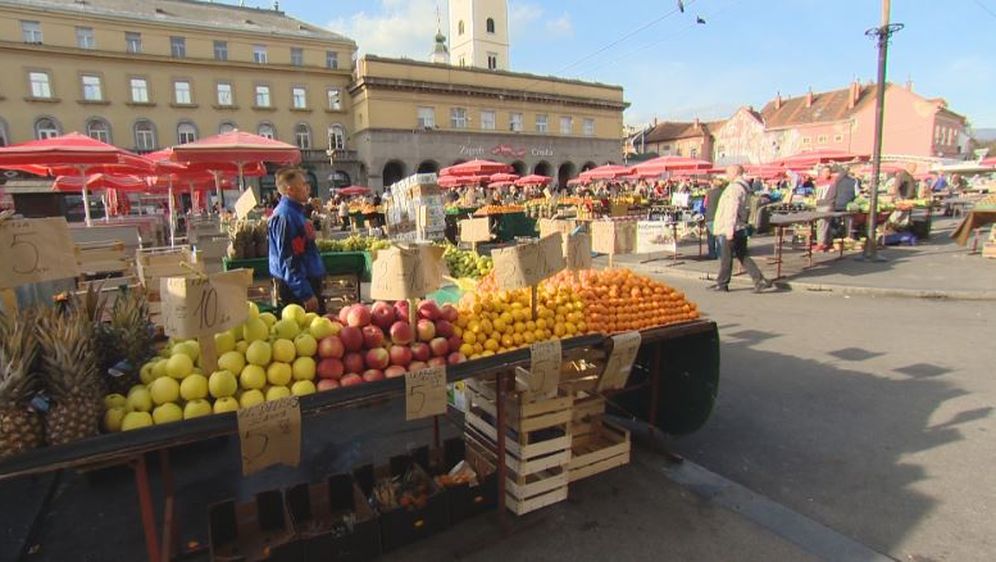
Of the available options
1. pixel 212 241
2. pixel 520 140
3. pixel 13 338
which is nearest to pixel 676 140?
pixel 520 140

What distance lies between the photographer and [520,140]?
47688 millimetres

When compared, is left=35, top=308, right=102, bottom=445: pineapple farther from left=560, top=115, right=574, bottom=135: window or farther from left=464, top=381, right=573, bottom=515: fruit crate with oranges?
left=560, top=115, right=574, bottom=135: window

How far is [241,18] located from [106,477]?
4868 centimetres

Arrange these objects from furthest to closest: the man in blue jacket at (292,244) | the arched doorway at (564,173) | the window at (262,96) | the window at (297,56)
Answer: the arched doorway at (564,173) < the window at (297,56) < the window at (262,96) < the man in blue jacket at (292,244)

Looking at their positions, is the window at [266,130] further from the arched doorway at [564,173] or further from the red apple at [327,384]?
the red apple at [327,384]

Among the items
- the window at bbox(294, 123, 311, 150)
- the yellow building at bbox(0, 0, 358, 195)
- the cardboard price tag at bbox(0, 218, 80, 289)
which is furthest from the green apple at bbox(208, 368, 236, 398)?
the window at bbox(294, 123, 311, 150)

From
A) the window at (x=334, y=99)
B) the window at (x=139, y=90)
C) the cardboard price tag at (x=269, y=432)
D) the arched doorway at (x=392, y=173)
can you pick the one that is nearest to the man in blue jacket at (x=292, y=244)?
the cardboard price tag at (x=269, y=432)

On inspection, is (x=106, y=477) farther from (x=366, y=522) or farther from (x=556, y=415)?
(x=556, y=415)

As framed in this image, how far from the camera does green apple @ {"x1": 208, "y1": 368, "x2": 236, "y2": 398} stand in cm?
225

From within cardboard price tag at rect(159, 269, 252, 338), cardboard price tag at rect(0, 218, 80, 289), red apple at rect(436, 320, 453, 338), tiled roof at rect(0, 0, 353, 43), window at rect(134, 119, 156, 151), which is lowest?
red apple at rect(436, 320, 453, 338)

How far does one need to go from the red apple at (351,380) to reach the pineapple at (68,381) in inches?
37.4

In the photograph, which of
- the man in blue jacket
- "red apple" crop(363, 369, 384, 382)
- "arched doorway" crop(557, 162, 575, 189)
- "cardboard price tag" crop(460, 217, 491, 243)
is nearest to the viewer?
"red apple" crop(363, 369, 384, 382)

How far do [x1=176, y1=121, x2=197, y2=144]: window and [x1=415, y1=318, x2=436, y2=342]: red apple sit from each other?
41804 millimetres

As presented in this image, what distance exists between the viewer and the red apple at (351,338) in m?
2.63
